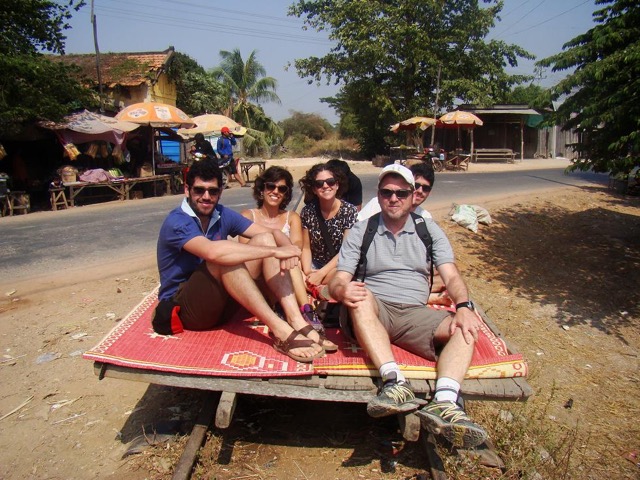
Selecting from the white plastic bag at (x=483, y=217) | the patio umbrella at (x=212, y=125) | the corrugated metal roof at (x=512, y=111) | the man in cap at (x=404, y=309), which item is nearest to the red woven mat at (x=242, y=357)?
the man in cap at (x=404, y=309)

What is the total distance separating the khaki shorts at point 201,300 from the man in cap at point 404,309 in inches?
31.4

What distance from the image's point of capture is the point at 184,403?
3.90 metres

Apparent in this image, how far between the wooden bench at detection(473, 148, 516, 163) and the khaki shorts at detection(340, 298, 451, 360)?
25356mm

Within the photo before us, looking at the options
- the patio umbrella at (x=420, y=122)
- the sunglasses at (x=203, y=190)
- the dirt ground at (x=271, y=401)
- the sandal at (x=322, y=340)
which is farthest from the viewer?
the patio umbrella at (x=420, y=122)

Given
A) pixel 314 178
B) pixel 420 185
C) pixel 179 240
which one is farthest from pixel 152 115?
pixel 179 240

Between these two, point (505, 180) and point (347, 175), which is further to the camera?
point (505, 180)

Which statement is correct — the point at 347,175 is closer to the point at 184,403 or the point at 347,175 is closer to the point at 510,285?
the point at 184,403

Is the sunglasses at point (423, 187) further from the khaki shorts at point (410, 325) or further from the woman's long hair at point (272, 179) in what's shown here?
the khaki shorts at point (410, 325)

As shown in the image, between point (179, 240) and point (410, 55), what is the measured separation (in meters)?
24.7

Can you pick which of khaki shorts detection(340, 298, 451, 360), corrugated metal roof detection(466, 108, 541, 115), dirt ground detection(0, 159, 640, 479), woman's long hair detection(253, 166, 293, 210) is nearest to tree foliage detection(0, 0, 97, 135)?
dirt ground detection(0, 159, 640, 479)

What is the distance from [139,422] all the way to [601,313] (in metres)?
5.82

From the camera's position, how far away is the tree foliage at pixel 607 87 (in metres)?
5.98

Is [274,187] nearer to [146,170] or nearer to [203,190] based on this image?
[203,190]

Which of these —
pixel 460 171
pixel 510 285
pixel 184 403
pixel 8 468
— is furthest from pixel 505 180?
pixel 8 468
